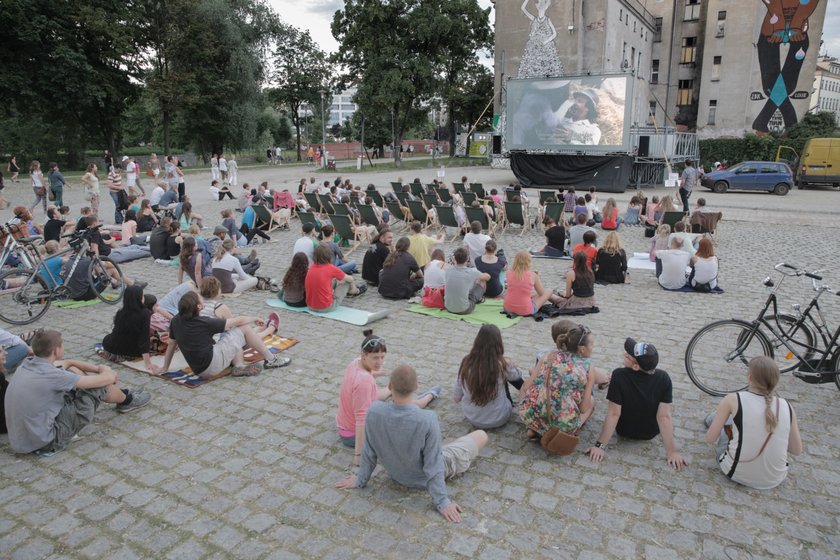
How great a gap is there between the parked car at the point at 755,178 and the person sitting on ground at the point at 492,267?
68.7 feet

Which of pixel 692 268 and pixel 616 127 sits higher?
pixel 616 127

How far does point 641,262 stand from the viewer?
11008 millimetres

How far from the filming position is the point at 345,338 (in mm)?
7062

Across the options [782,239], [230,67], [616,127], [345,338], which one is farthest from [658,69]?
[345,338]

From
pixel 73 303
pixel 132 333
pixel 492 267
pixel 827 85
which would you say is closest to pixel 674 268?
pixel 492 267

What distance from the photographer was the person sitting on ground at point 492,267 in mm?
8461

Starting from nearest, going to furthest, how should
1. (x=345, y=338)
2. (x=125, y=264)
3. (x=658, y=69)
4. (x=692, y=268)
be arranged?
1. (x=345, y=338)
2. (x=692, y=268)
3. (x=125, y=264)
4. (x=658, y=69)

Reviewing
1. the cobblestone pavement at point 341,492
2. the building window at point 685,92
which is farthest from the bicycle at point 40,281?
the building window at point 685,92

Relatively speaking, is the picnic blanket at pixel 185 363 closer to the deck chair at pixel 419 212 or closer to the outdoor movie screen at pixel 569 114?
the deck chair at pixel 419 212

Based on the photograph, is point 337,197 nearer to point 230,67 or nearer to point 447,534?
point 447,534

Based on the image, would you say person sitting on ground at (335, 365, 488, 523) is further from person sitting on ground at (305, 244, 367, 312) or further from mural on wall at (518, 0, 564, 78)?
mural on wall at (518, 0, 564, 78)

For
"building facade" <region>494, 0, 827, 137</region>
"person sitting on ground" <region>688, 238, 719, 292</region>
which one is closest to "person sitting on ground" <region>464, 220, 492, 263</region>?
"person sitting on ground" <region>688, 238, 719, 292</region>

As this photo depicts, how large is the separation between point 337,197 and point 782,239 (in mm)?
11393

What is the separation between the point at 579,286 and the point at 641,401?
3.66 m
